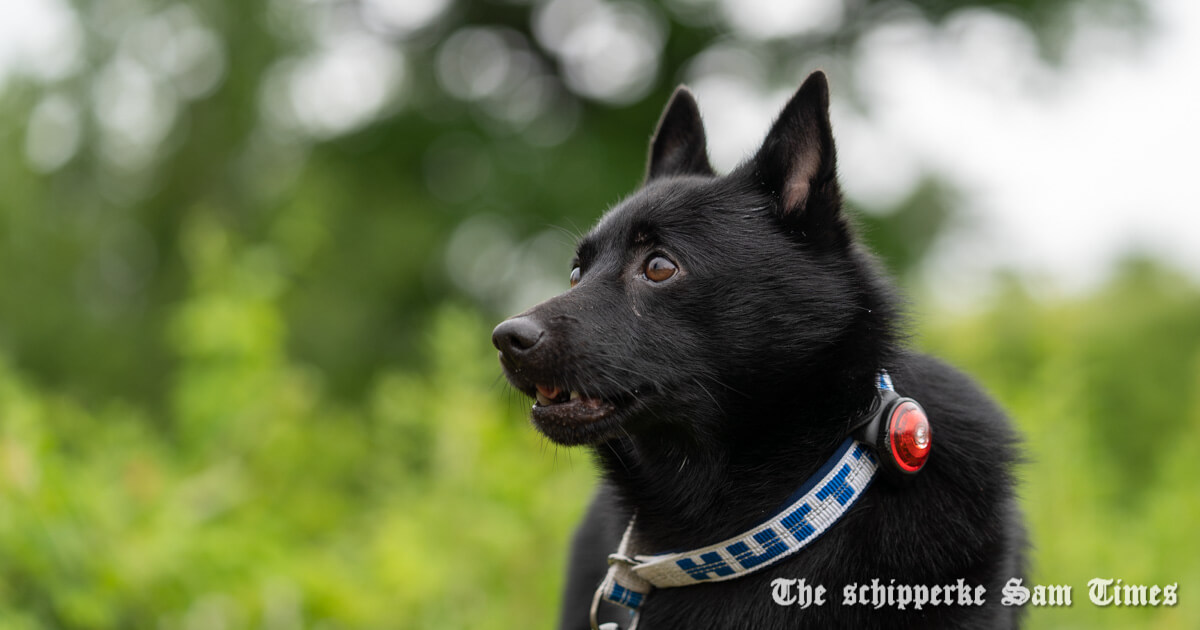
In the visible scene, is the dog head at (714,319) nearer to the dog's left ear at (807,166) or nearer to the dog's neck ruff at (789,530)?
the dog's left ear at (807,166)

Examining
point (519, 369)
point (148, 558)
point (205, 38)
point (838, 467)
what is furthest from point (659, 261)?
point (205, 38)

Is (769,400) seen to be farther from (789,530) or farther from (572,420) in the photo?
(572,420)

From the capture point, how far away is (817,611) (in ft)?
6.20

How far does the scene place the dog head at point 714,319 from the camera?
2061mm

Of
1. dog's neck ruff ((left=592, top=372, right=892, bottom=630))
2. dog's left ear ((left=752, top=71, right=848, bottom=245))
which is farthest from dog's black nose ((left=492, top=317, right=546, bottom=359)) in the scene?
dog's left ear ((left=752, top=71, right=848, bottom=245))

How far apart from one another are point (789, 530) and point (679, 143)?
1.35m

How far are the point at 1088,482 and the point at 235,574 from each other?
3932 mm

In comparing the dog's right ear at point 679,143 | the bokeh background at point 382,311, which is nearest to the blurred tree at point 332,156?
the bokeh background at point 382,311

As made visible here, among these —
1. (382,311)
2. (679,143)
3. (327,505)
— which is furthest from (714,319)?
(382,311)

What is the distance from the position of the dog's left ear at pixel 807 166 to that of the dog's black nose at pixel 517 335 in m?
0.69

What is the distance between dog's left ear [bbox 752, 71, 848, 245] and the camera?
2094mm

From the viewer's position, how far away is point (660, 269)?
2148mm

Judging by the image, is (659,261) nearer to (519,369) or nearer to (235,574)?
(519,369)

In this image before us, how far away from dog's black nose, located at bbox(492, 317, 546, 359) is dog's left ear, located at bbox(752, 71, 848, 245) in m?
0.69
